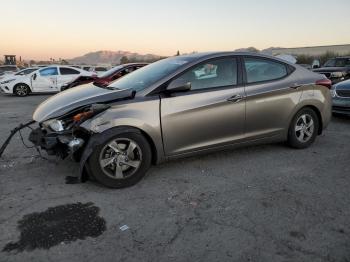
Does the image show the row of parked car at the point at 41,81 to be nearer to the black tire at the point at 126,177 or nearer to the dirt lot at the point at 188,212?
the dirt lot at the point at 188,212

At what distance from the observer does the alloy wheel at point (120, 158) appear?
443 cm

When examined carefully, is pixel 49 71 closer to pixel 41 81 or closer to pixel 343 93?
pixel 41 81

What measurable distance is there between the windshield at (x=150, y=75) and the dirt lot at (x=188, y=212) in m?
1.21

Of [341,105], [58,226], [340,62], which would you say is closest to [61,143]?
[58,226]

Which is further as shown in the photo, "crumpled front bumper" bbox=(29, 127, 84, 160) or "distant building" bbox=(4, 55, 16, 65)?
"distant building" bbox=(4, 55, 16, 65)

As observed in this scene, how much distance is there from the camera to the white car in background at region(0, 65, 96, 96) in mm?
18141

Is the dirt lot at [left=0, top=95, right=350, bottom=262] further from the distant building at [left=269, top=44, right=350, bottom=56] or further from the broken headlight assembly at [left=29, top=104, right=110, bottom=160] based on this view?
the distant building at [left=269, top=44, right=350, bottom=56]

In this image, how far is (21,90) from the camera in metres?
18.3

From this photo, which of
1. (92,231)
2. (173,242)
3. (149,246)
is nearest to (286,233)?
(173,242)

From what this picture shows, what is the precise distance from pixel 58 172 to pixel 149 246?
7.68 feet

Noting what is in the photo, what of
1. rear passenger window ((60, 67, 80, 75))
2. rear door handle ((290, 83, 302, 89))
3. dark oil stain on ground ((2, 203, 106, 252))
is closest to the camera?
dark oil stain on ground ((2, 203, 106, 252))

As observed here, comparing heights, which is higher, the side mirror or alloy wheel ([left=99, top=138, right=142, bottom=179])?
the side mirror

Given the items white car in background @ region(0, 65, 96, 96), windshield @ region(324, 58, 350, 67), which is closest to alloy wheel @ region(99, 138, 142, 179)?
windshield @ region(324, 58, 350, 67)

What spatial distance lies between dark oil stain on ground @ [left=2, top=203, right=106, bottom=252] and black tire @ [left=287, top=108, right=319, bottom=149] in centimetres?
346
